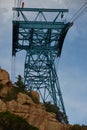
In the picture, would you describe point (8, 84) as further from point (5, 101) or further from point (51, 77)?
point (51, 77)

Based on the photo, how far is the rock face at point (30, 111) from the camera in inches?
2489

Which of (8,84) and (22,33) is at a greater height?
(22,33)

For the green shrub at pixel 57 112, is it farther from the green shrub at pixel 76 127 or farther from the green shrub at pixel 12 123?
the green shrub at pixel 12 123

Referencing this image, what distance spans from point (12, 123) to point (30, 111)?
20.6 feet

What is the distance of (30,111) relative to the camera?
209 ft

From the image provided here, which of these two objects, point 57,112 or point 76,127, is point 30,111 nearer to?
point 76,127

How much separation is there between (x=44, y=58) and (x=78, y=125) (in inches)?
716

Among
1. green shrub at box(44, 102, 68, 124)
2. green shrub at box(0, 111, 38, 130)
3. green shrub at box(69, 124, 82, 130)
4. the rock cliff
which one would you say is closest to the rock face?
the rock cliff

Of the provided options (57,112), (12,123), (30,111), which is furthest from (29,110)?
(57,112)

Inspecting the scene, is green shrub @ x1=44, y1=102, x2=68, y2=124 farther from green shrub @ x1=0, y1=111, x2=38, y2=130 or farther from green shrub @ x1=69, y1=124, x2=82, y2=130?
green shrub @ x1=0, y1=111, x2=38, y2=130

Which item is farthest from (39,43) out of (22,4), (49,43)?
(22,4)

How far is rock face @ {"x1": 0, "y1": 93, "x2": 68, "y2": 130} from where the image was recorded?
207 feet

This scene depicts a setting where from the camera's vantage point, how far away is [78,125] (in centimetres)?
6638

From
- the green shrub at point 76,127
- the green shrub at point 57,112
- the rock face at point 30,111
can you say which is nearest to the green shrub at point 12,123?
the rock face at point 30,111
